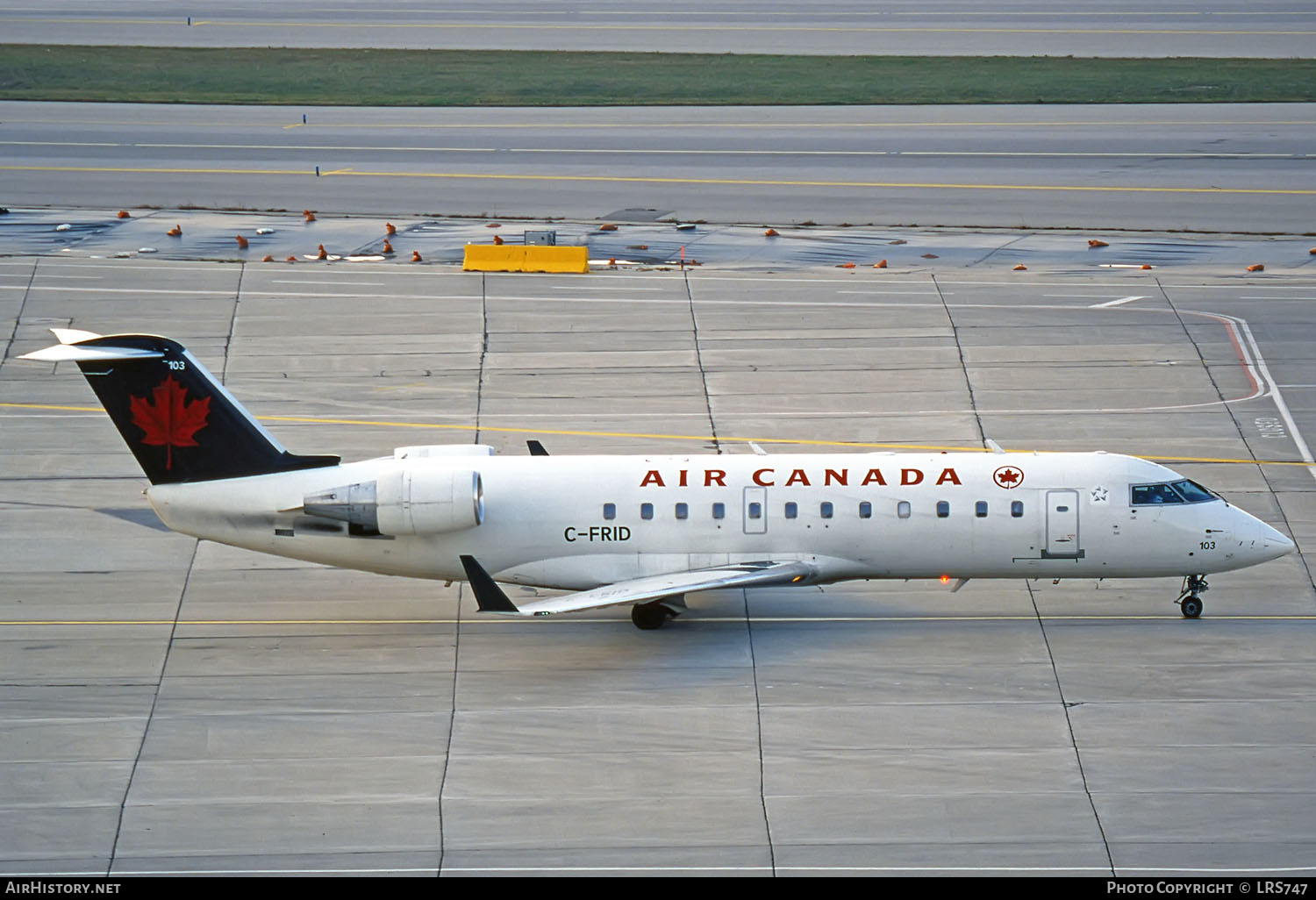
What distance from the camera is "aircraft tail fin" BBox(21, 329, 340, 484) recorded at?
3006cm

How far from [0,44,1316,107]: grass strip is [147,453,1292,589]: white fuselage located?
148ft

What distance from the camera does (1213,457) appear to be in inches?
1576

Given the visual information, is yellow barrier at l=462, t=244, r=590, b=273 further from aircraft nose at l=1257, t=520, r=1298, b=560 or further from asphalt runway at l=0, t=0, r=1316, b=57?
asphalt runway at l=0, t=0, r=1316, b=57

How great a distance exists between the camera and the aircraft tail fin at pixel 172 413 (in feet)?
98.6

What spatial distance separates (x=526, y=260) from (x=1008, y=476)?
25.4 metres

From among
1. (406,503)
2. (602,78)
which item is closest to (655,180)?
(602,78)

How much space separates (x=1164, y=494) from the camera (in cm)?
3148

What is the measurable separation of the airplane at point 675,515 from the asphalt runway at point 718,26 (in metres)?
55.2

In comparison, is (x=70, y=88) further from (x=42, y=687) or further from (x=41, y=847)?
(x=41, y=847)

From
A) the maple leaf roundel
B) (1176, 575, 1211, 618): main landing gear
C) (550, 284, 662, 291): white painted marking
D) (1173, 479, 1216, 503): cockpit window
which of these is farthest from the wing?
(550, 284, 662, 291): white painted marking

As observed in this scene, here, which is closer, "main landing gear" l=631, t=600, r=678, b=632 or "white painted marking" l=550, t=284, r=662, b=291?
"main landing gear" l=631, t=600, r=678, b=632

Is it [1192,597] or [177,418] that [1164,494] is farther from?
[177,418]

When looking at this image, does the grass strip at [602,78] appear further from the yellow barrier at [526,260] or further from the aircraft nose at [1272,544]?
the aircraft nose at [1272,544]
